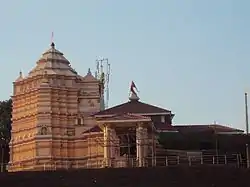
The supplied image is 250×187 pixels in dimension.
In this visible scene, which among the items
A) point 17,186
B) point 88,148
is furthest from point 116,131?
point 17,186

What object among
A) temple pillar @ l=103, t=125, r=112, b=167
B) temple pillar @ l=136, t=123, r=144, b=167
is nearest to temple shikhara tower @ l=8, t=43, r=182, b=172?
temple pillar @ l=103, t=125, r=112, b=167

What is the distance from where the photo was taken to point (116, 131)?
42.8 m

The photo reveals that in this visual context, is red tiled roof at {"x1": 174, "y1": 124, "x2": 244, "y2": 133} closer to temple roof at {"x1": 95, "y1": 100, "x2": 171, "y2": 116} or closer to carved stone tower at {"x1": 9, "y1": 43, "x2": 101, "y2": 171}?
Result: temple roof at {"x1": 95, "y1": 100, "x2": 171, "y2": 116}

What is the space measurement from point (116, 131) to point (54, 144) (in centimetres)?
933

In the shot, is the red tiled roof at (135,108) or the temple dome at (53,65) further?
the temple dome at (53,65)

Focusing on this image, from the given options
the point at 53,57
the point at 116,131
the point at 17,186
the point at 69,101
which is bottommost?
the point at 17,186

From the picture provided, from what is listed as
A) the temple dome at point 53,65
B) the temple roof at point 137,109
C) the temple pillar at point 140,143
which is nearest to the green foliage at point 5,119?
the temple dome at point 53,65

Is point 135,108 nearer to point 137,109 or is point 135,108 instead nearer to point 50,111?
point 137,109

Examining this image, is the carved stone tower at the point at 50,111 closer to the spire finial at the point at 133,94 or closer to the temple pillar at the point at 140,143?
the spire finial at the point at 133,94

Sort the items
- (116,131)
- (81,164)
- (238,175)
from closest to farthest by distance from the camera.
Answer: (238,175)
(116,131)
(81,164)

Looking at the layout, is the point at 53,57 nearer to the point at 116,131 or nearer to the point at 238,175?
the point at 116,131

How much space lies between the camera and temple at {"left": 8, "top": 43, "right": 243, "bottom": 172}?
47.7 metres

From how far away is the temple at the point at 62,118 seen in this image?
47.7m

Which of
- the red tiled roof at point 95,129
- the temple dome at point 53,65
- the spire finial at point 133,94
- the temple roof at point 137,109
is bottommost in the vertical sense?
the red tiled roof at point 95,129
